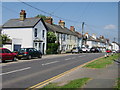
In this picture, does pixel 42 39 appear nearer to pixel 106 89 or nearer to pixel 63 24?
pixel 63 24

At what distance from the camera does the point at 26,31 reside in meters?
35.3

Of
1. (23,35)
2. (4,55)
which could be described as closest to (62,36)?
(23,35)

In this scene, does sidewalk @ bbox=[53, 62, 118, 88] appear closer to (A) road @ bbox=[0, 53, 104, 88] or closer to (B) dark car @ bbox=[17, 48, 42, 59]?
(A) road @ bbox=[0, 53, 104, 88]

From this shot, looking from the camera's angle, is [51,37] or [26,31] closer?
[26,31]

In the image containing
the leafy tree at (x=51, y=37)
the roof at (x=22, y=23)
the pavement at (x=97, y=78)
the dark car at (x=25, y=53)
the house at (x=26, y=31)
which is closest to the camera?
the pavement at (x=97, y=78)

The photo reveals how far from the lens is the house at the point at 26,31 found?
115ft

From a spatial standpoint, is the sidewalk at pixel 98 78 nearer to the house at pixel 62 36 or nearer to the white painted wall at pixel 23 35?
the white painted wall at pixel 23 35

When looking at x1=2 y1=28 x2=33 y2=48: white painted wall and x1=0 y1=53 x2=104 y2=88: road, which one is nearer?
x1=0 y1=53 x2=104 y2=88: road

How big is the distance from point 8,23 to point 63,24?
80.7 ft

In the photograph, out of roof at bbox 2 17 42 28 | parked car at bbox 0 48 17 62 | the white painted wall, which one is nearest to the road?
parked car at bbox 0 48 17 62

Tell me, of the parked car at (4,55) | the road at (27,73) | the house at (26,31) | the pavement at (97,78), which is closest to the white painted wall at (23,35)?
the house at (26,31)

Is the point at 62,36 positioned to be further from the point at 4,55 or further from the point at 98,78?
the point at 98,78

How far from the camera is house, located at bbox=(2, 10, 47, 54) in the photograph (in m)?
35.0

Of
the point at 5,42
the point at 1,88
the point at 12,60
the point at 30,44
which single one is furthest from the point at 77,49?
the point at 1,88
